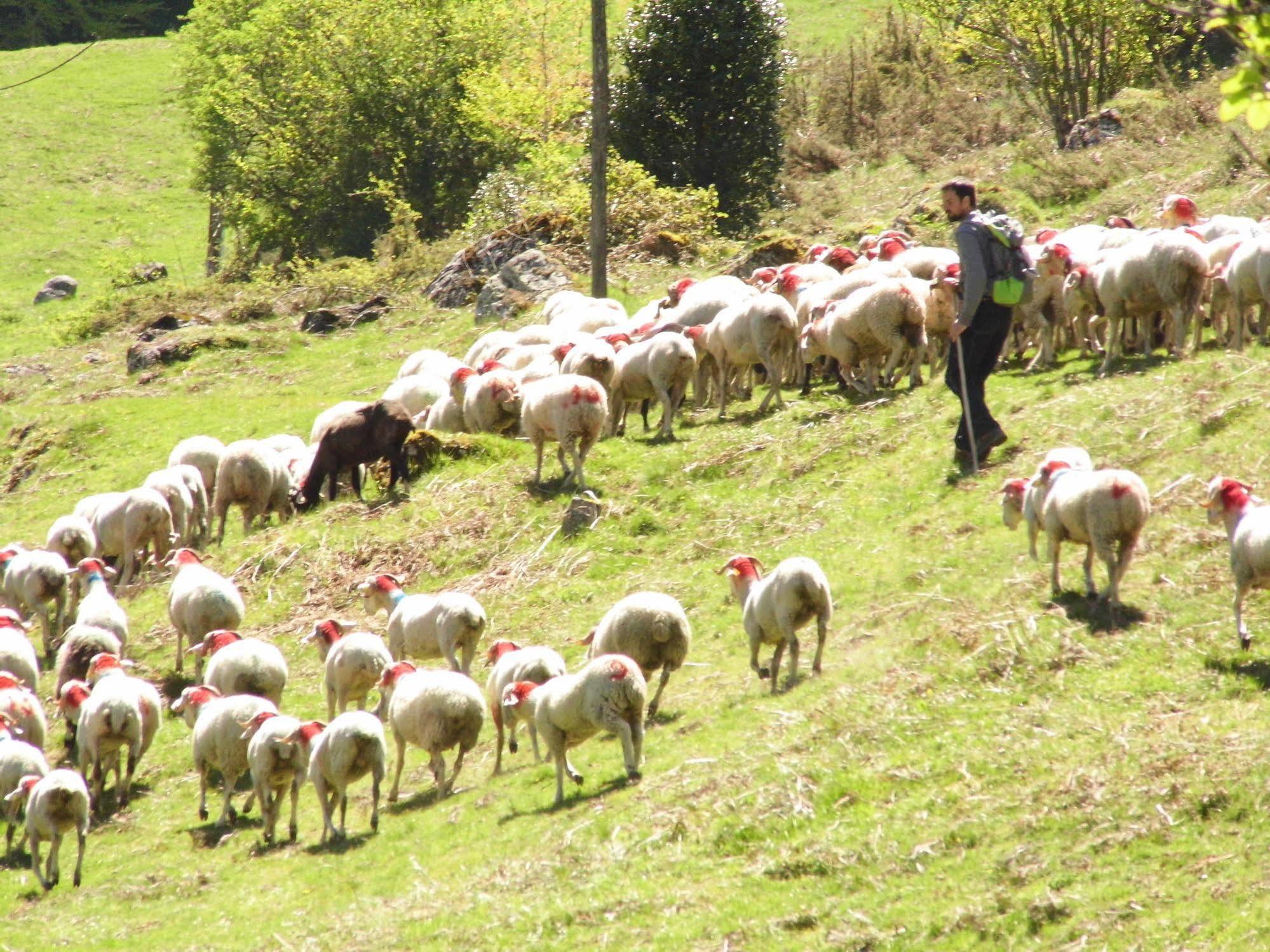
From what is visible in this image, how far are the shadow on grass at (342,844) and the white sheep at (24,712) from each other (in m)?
3.43

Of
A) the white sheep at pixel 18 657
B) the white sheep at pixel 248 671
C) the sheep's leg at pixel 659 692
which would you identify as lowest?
the white sheep at pixel 18 657

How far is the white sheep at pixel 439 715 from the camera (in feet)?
35.1

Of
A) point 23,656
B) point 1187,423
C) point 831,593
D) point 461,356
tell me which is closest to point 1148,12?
point 461,356

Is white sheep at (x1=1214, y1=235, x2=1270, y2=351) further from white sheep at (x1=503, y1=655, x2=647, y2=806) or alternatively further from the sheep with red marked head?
the sheep with red marked head

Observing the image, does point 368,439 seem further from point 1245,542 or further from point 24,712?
point 1245,542

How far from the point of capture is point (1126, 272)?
48.7 feet

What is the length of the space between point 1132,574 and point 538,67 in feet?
118

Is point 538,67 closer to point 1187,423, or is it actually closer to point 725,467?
point 725,467

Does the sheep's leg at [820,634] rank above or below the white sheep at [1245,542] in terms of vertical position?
below

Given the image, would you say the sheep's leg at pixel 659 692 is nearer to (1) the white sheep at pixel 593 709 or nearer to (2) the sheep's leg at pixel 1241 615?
(1) the white sheep at pixel 593 709

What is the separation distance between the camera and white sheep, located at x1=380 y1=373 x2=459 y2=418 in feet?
70.1

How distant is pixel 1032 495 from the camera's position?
11398mm

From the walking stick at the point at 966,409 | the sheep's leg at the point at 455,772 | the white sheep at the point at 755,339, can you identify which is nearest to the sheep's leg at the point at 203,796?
the sheep's leg at the point at 455,772

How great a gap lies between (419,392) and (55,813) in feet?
38.0
